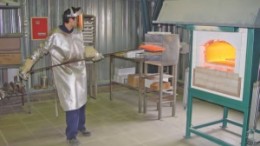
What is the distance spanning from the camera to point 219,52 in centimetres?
367

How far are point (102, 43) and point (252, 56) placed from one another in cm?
383

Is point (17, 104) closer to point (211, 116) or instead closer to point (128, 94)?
point (128, 94)

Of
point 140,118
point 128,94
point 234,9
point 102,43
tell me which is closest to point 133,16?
point 102,43

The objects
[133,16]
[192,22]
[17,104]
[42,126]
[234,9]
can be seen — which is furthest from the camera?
[133,16]

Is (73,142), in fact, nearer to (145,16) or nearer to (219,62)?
(219,62)

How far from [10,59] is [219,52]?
3109 millimetres

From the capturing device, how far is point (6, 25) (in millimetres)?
5355

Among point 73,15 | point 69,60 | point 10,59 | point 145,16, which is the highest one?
point 145,16

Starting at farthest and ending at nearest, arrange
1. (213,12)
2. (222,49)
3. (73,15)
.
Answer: (222,49)
(73,15)
(213,12)

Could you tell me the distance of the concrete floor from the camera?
3791 mm

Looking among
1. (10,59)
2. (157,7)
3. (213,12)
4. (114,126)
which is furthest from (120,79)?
(213,12)

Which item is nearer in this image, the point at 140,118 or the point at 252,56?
the point at 252,56

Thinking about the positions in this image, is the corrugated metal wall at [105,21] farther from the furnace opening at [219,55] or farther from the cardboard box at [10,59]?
the furnace opening at [219,55]

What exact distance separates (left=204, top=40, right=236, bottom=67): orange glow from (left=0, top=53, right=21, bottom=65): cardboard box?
2.90 meters
